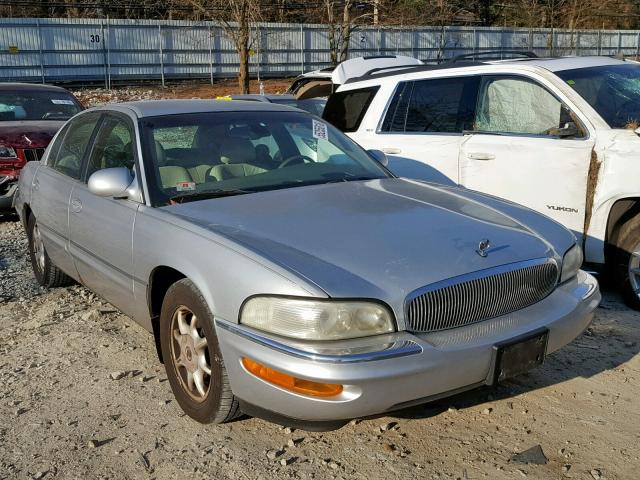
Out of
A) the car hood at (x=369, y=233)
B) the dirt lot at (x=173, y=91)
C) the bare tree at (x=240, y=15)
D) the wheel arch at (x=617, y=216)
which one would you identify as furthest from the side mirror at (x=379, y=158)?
the dirt lot at (x=173, y=91)

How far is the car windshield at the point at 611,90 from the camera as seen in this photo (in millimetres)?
5445

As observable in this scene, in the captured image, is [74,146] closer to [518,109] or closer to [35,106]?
[518,109]

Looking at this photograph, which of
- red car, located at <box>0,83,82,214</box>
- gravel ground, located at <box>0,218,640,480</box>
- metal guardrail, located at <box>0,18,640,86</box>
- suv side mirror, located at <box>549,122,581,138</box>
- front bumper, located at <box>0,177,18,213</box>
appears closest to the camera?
gravel ground, located at <box>0,218,640,480</box>

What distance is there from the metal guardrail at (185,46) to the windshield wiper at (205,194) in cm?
2143

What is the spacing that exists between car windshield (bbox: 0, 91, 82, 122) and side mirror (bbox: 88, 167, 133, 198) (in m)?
6.41

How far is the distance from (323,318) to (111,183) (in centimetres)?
176

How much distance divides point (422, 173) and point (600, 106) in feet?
5.33

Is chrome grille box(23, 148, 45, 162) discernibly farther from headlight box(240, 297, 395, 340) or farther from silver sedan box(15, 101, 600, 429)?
headlight box(240, 297, 395, 340)

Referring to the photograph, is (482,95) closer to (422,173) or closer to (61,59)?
(422,173)

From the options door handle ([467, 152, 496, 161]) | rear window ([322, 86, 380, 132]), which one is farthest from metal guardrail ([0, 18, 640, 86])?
door handle ([467, 152, 496, 161])

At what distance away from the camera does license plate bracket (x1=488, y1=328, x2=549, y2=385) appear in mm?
3117

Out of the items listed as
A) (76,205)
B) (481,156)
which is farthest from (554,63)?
(76,205)

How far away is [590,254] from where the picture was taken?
5316 mm

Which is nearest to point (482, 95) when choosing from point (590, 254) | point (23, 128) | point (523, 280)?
point (590, 254)
